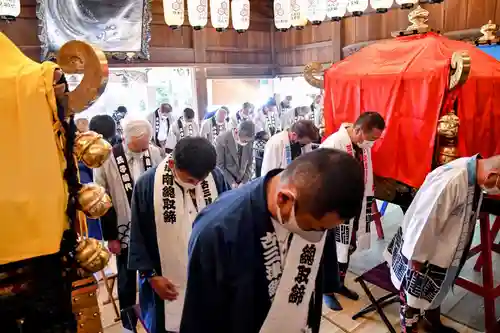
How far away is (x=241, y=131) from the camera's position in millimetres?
5980

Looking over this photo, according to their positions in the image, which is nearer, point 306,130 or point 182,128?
point 306,130

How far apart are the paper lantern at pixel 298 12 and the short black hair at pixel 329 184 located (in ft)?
→ 26.4

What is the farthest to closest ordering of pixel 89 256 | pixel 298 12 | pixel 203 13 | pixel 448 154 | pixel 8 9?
pixel 298 12, pixel 203 13, pixel 8 9, pixel 448 154, pixel 89 256

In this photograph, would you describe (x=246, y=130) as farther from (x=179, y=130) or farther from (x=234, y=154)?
(x=179, y=130)

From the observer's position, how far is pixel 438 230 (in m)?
2.61

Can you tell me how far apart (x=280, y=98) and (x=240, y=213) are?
1104cm

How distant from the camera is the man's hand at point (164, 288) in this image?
96.0 inches

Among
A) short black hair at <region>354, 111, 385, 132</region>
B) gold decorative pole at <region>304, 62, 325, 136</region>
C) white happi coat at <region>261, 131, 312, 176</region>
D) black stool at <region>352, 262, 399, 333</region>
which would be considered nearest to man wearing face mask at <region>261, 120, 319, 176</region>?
white happi coat at <region>261, 131, 312, 176</region>

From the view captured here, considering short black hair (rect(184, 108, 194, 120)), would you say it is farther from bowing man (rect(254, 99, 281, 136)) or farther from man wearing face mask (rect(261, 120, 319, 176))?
man wearing face mask (rect(261, 120, 319, 176))

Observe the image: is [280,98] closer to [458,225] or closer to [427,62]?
[427,62]

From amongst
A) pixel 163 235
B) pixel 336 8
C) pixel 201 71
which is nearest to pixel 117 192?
pixel 163 235

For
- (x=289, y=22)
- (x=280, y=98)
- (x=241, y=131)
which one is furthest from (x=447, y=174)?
(x=280, y=98)

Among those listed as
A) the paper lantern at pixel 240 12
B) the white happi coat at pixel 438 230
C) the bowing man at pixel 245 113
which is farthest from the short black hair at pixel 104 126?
the bowing man at pixel 245 113

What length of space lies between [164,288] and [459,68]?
2.81 metres
